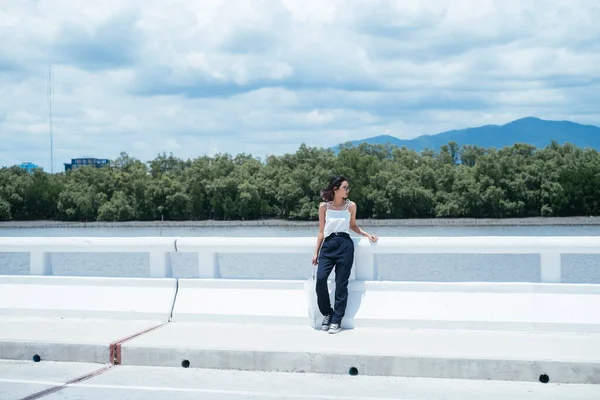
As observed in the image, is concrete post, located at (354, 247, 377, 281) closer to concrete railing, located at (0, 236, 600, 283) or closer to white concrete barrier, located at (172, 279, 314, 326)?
concrete railing, located at (0, 236, 600, 283)

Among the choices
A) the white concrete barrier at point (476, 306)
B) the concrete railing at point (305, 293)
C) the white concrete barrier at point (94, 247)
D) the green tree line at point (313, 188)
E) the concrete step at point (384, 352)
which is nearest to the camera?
the concrete step at point (384, 352)

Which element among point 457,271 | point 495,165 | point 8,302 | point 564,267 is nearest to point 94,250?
point 8,302

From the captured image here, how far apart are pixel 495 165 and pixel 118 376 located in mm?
99983

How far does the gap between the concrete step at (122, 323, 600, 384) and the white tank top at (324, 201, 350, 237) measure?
3.91 ft

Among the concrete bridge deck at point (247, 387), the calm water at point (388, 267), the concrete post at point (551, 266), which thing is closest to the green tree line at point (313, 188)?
the calm water at point (388, 267)

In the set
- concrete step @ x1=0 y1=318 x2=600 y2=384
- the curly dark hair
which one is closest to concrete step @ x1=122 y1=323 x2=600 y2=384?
concrete step @ x1=0 y1=318 x2=600 y2=384

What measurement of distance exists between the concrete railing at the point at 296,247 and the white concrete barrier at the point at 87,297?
0.25 metres

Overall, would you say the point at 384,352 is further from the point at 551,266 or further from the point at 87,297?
the point at 87,297

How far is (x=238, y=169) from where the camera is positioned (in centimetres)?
11944

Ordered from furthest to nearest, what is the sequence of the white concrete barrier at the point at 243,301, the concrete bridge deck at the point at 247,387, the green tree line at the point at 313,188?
1. the green tree line at the point at 313,188
2. the white concrete barrier at the point at 243,301
3. the concrete bridge deck at the point at 247,387

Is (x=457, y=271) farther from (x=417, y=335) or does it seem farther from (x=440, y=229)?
(x=440, y=229)

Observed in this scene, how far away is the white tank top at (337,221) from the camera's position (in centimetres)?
931

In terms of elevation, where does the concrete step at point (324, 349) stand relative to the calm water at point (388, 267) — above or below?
above

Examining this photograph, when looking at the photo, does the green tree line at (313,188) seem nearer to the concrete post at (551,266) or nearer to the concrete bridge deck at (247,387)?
the concrete post at (551,266)
